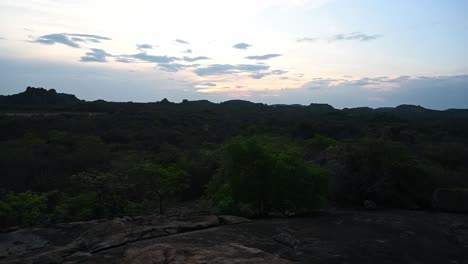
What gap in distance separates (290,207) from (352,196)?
8.42ft

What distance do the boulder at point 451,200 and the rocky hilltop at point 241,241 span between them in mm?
1624

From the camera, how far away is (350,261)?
6.12 metres

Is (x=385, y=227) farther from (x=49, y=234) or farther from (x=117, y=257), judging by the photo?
(x=49, y=234)

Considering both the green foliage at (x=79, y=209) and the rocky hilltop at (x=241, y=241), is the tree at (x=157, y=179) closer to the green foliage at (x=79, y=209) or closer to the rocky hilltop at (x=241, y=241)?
the green foliage at (x=79, y=209)

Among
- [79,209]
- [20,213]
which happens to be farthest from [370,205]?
[20,213]

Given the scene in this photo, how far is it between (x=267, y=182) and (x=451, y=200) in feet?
15.5

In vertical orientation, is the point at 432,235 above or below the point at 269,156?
below

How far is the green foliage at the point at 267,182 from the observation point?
959 cm

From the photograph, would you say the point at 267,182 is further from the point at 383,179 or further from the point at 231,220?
the point at 383,179

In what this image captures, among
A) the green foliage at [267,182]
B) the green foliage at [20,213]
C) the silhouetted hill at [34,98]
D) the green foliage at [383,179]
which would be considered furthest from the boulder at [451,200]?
the silhouetted hill at [34,98]

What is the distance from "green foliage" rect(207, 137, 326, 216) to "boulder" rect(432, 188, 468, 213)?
3217mm

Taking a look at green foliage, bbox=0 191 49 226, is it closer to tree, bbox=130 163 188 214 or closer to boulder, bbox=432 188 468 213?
tree, bbox=130 163 188 214

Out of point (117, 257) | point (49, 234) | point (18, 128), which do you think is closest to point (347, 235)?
point (117, 257)

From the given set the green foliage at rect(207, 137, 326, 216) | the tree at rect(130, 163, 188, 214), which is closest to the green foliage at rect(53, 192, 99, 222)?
the tree at rect(130, 163, 188, 214)
